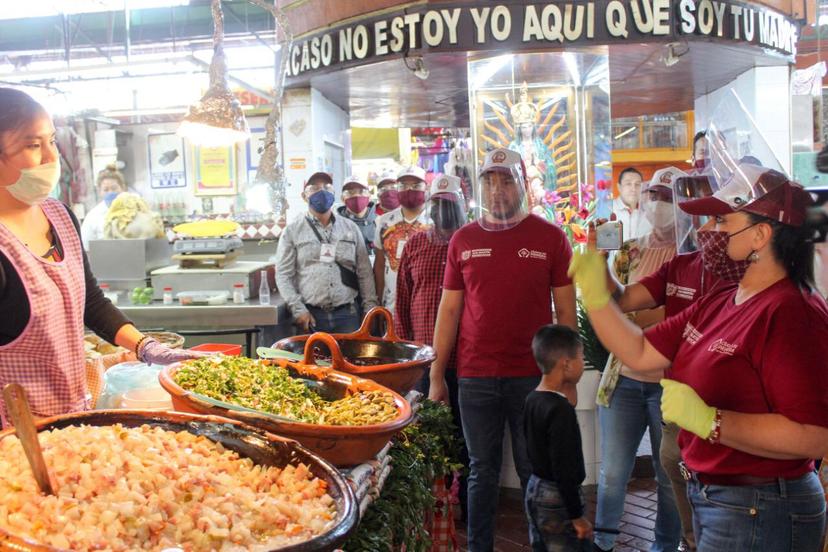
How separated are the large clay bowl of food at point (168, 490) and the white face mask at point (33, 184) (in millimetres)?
652

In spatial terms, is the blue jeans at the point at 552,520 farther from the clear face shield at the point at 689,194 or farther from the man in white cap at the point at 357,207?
the man in white cap at the point at 357,207

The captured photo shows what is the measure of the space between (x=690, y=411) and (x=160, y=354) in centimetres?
158

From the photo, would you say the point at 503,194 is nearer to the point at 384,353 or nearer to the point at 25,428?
the point at 384,353

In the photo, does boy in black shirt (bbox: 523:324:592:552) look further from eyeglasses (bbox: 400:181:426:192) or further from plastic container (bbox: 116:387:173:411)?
eyeglasses (bbox: 400:181:426:192)

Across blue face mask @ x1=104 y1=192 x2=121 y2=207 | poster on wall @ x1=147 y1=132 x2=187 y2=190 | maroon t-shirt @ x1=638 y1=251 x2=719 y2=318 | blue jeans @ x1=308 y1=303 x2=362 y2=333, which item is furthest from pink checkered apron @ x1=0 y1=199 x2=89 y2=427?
poster on wall @ x1=147 y1=132 x2=187 y2=190

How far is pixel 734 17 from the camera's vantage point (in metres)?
5.71

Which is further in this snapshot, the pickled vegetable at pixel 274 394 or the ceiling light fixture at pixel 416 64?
the ceiling light fixture at pixel 416 64

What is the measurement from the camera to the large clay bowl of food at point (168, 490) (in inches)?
50.5

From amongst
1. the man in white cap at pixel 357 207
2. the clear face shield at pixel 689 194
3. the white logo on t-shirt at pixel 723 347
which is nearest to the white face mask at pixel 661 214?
the clear face shield at pixel 689 194

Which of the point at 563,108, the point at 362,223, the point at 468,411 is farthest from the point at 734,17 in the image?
the point at 468,411

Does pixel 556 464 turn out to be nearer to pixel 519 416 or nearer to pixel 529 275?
pixel 519 416

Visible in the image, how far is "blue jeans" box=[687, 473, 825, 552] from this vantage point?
2.01 m

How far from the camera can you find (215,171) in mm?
15016

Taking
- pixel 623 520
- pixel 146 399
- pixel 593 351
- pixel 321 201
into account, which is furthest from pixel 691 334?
pixel 321 201
